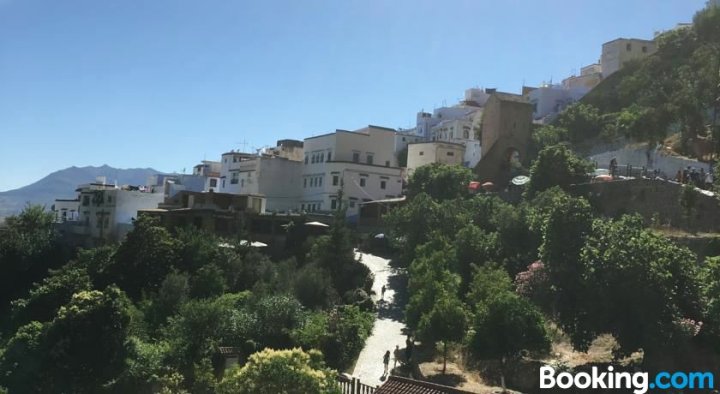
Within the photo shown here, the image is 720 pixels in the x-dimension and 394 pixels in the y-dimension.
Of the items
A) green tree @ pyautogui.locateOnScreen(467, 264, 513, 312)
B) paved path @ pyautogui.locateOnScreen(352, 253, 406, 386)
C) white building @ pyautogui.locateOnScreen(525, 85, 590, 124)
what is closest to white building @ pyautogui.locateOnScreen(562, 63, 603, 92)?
white building @ pyautogui.locateOnScreen(525, 85, 590, 124)

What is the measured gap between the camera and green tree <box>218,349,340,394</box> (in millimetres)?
14000

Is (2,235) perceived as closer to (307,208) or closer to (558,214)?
(307,208)

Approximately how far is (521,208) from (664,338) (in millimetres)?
12727

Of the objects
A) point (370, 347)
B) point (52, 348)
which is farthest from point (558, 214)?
point (52, 348)

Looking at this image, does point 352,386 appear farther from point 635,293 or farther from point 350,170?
point 350,170

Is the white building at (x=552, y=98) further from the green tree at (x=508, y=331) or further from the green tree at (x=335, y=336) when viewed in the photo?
the green tree at (x=508, y=331)

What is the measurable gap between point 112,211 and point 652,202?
133ft

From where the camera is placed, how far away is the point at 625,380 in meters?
20.6

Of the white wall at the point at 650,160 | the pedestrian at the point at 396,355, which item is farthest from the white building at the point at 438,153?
the pedestrian at the point at 396,355

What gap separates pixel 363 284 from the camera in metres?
34.1

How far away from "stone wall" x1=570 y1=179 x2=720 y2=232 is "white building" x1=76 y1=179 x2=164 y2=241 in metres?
→ 35.4

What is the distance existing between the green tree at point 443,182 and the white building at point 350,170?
286 inches

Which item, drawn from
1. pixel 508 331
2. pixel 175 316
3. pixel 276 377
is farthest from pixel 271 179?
pixel 276 377

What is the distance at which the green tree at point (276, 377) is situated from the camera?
1400 cm
